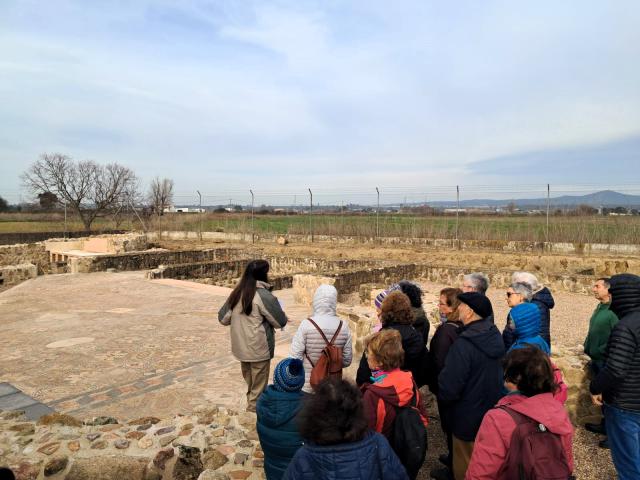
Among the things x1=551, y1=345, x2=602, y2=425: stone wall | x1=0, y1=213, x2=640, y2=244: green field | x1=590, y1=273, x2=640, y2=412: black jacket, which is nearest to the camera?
x1=590, y1=273, x2=640, y2=412: black jacket

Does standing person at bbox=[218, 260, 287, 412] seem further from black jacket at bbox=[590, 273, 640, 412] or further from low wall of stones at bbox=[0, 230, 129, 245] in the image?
low wall of stones at bbox=[0, 230, 129, 245]

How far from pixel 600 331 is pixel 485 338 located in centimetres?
207

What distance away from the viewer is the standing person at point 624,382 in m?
3.10

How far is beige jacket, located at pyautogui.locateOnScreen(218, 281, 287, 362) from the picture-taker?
14.7ft

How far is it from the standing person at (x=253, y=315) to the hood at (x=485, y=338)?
205 cm

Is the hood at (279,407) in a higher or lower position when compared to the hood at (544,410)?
lower

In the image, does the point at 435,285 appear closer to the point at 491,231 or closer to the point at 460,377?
the point at 491,231

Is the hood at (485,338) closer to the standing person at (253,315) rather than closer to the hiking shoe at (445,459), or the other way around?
the hiking shoe at (445,459)

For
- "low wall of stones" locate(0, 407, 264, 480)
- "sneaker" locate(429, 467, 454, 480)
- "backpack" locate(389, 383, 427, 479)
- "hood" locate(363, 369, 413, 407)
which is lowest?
"sneaker" locate(429, 467, 454, 480)

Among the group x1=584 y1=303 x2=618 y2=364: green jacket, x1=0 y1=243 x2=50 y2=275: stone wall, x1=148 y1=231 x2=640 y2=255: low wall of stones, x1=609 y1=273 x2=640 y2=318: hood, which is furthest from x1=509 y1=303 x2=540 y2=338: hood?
x1=0 y1=243 x2=50 y2=275: stone wall

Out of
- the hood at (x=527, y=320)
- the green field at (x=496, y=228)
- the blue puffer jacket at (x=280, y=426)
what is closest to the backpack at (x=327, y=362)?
the blue puffer jacket at (x=280, y=426)

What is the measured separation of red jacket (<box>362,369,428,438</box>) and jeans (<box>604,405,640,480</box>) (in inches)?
67.9

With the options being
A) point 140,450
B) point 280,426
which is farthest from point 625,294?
point 140,450

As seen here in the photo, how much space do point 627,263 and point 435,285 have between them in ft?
23.4
